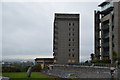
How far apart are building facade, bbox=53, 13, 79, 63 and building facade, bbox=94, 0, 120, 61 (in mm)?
10721

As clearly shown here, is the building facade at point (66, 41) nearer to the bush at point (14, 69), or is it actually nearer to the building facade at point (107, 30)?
the building facade at point (107, 30)

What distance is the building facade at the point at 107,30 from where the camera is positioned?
4734cm

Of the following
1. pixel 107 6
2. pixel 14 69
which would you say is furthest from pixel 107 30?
pixel 14 69

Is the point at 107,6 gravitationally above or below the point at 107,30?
above

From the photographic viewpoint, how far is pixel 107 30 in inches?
2178

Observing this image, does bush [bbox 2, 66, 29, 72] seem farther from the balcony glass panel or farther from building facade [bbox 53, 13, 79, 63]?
the balcony glass panel

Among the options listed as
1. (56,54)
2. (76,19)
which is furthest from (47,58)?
(76,19)

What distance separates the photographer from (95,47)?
58156mm

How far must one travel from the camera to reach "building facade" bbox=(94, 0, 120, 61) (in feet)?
155

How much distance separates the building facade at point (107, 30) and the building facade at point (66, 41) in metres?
10.7

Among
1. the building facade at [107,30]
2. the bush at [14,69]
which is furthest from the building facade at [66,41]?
the bush at [14,69]

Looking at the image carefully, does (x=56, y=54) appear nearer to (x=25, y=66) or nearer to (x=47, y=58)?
(x=47, y=58)

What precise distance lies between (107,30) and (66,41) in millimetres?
15346

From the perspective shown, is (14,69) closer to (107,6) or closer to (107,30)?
(107,30)
